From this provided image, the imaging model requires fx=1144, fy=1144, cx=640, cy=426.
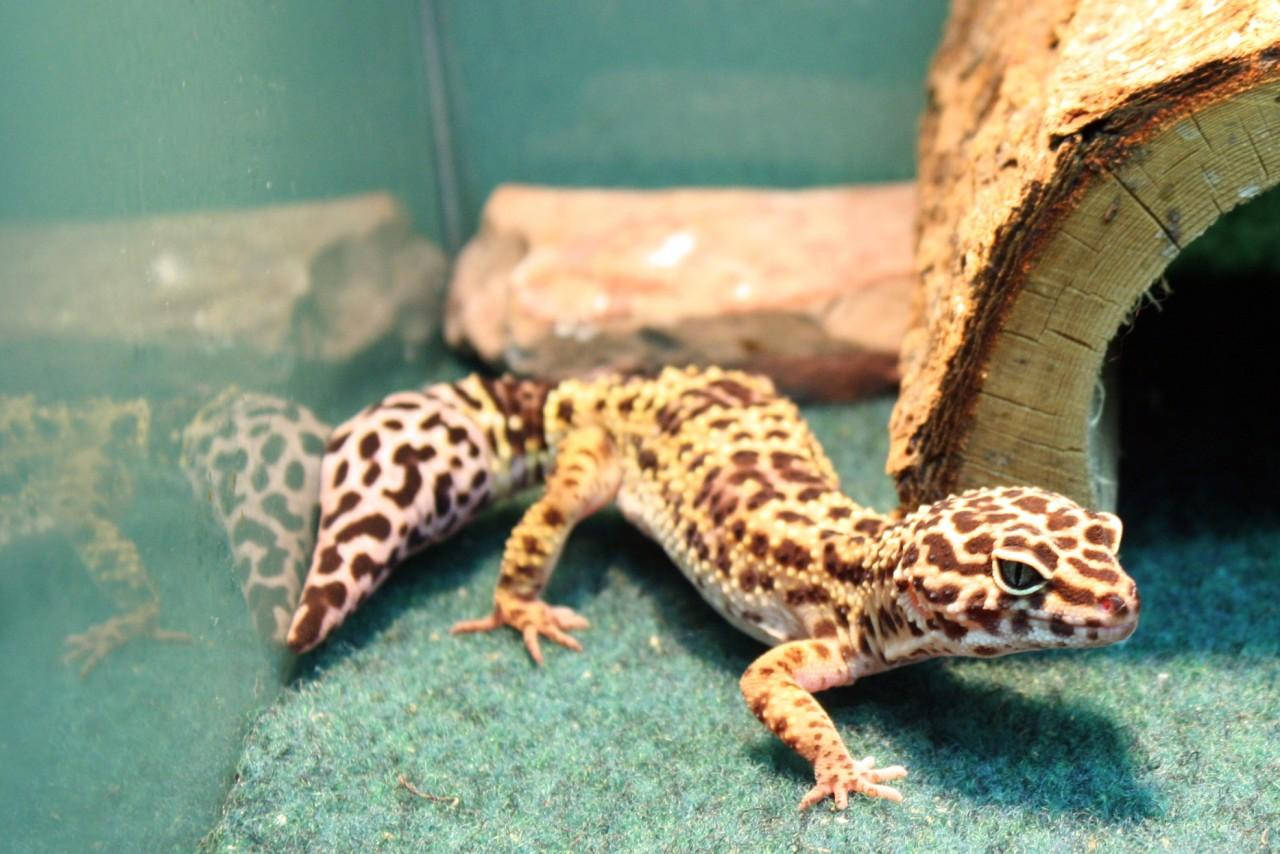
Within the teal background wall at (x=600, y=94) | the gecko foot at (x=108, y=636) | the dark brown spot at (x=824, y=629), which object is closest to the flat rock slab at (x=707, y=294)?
the teal background wall at (x=600, y=94)

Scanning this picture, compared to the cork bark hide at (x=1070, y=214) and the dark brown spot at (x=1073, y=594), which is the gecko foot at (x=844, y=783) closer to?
the dark brown spot at (x=1073, y=594)

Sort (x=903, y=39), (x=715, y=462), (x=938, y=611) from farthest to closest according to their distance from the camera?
(x=903, y=39) < (x=715, y=462) < (x=938, y=611)

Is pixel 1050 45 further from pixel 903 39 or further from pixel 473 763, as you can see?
pixel 473 763

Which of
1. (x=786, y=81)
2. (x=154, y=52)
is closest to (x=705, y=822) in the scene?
(x=154, y=52)

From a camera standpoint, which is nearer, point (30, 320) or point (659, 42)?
point (30, 320)

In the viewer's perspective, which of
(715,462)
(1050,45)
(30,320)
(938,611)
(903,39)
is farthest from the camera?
(903,39)

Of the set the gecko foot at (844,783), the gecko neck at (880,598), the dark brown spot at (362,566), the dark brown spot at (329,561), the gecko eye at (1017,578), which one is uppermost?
the gecko eye at (1017,578)
